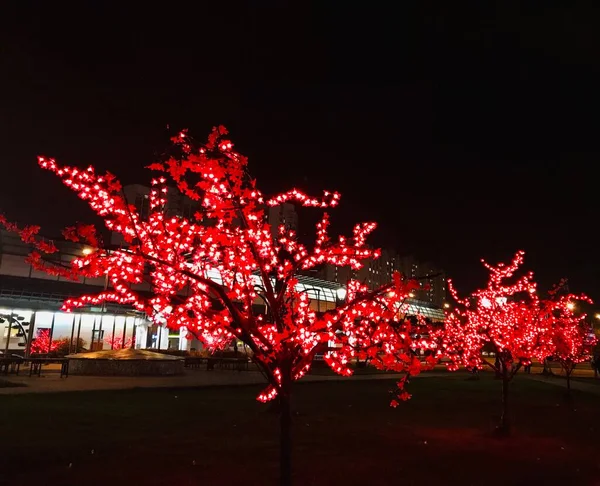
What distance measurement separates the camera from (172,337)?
49281mm

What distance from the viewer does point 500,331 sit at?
507 inches

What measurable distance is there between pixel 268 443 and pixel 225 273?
4.67 m

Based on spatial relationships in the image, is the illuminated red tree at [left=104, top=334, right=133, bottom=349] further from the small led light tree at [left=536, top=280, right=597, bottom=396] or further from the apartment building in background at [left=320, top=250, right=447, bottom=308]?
the apartment building in background at [left=320, top=250, right=447, bottom=308]

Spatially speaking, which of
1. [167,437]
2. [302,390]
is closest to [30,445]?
[167,437]

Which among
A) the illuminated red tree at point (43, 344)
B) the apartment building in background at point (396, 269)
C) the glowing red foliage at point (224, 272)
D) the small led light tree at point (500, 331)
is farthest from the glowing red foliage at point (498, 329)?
the apartment building in background at point (396, 269)

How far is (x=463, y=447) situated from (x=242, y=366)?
80.1 ft

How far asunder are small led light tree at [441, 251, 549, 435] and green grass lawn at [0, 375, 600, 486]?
168cm

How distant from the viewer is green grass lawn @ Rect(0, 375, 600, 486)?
782 cm

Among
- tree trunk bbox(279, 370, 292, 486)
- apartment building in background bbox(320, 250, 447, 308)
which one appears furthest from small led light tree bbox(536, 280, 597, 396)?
apartment building in background bbox(320, 250, 447, 308)

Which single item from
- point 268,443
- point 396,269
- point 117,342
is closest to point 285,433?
point 268,443

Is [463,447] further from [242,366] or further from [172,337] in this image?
[172,337]

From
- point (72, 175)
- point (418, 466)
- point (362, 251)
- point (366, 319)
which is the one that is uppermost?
point (72, 175)

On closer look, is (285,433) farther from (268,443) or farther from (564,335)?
(564,335)

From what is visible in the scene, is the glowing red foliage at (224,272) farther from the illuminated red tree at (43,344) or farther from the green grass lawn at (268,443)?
the illuminated red tree at (43,344)
